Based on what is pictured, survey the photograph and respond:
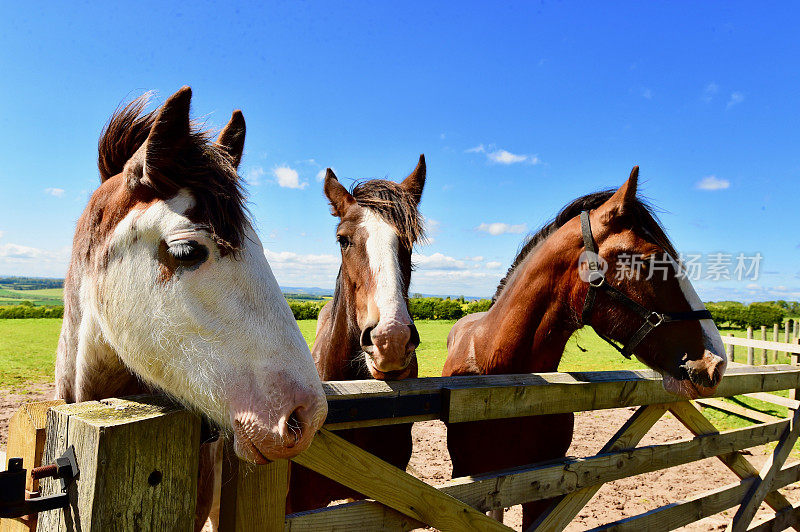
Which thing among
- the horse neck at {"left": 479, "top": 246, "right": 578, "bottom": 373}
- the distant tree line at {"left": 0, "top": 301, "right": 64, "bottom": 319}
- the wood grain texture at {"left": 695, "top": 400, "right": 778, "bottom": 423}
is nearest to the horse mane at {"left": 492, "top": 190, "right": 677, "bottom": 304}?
the horse neck at {"left": 479, "top": 246, "right": 578, "bottom": 373}

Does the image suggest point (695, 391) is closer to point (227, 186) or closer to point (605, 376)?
point (605, 376)

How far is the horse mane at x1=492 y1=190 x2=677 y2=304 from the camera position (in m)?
2.85

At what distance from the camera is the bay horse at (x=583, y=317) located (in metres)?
2.66

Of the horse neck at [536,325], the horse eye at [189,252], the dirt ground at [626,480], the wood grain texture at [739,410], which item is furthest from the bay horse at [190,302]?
the wood grain texture at [739,410]

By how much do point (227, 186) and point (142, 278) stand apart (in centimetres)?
39

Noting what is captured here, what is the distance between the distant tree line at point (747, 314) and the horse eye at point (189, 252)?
118ft

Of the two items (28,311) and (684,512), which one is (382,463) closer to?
(684,512)

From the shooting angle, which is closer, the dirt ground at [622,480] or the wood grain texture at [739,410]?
the dirt ground at [622,480]

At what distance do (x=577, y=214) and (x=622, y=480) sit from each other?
15.4ft

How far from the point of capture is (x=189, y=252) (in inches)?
51.2

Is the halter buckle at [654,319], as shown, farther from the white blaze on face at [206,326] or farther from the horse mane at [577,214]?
the white blaze on face at [206,326]

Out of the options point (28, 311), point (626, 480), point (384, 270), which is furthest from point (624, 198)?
point (28, 311)

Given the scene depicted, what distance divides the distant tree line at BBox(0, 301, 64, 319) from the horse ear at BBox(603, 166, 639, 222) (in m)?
49.9

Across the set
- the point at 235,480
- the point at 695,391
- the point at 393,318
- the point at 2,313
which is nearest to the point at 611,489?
the point at 695,391
